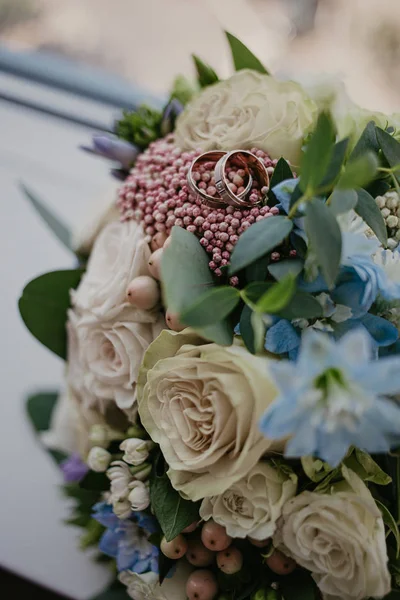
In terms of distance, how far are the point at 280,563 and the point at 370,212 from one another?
0.97 feet

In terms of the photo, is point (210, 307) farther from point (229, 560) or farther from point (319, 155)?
point (229, 560)

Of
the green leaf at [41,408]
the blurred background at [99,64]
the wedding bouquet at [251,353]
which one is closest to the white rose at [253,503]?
the wedding bouquet at [251,353]

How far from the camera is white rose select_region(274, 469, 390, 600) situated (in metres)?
0.44

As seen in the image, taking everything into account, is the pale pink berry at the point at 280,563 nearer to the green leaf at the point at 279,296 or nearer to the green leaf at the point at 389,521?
the green leaf at the point at 389,521

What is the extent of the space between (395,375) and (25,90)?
4.04 ft

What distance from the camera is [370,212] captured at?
1.54 feet

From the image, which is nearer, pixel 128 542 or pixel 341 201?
pixel 341 201

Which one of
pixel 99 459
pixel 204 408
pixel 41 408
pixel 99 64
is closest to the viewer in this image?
pixel 204 408

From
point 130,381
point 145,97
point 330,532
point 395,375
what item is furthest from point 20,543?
point 145,97

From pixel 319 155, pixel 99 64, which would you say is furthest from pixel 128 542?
pixel 99 64

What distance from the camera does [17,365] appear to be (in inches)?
38.1

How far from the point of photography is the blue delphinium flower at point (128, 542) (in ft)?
1.85

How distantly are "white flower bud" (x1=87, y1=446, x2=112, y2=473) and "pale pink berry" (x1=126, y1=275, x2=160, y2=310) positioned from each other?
15 cm

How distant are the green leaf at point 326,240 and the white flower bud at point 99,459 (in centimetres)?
30
